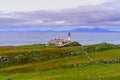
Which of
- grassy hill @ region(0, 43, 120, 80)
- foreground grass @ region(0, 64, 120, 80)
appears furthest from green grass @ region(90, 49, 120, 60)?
foreground grass @ region(0, 64, 120, 80)

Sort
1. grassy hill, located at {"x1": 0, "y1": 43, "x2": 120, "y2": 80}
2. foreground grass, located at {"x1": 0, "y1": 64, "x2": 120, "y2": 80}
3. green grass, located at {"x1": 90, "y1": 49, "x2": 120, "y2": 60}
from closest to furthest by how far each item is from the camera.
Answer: foreground grass, located at {"x1": 0, "y1": 64, "x2": 120, "y2": 80}
grassy hill, located at {"x1": 0, "y1": 43, "x2": 120, "y2": 80}
green grass, located at {"x1": 90, "y1": 49, "x2": 120, "y2": 60}

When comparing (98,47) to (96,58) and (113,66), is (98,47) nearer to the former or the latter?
(96,58)

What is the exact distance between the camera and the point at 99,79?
5500cm

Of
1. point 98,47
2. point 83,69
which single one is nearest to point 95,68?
point 83,69

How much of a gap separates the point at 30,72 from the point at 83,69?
11.0 metres

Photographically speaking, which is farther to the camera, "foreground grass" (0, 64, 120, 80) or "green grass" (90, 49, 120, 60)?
"green grass" (90, 49, 120, 60)

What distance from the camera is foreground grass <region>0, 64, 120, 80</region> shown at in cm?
5716

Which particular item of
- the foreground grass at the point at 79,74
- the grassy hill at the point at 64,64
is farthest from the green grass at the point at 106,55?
the foreground grass at the point at 79,74

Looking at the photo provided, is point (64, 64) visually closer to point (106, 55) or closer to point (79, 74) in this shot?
point (79, 74)

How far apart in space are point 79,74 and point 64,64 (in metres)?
11.3

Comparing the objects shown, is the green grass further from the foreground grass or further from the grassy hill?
the foreground grass

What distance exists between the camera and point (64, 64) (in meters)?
72.0

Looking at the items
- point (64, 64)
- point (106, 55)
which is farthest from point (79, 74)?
point (106, 55)

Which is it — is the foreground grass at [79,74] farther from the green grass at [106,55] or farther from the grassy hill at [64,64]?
the green grass at [106,55]
